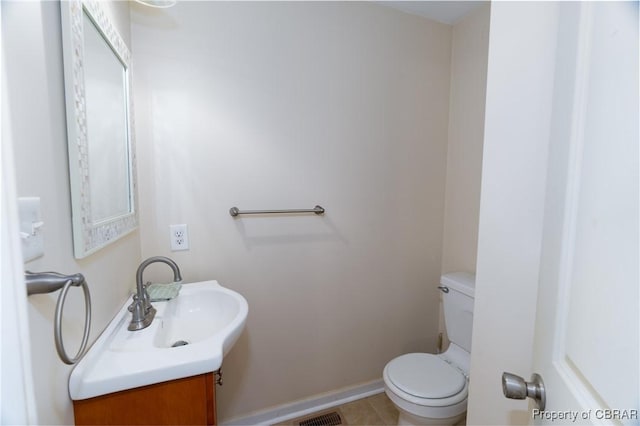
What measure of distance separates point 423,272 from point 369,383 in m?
0.78

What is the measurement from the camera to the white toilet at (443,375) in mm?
1214

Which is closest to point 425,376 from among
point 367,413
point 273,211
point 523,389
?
point 367,413

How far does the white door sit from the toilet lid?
2.78 feet

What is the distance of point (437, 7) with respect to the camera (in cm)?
164

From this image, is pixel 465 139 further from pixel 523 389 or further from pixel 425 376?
pixel 523 389

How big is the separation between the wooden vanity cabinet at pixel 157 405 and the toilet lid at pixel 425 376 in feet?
2.93

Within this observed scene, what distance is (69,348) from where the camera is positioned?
638mm

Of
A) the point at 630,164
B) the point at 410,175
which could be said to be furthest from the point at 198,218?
the point at 630,164

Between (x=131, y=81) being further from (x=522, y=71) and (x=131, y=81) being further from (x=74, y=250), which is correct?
(x=522, y=71)

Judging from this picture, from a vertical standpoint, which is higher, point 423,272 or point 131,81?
point 131,81

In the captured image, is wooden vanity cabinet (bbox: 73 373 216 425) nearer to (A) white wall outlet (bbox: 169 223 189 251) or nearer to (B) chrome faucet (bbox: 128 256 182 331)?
(B) chrome faucet (bbox: 128 256 182 331)

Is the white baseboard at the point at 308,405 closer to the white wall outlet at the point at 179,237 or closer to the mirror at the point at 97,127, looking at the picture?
the white wall outlet at the point at 179,237

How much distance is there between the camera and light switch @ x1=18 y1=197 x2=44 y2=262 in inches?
18.5

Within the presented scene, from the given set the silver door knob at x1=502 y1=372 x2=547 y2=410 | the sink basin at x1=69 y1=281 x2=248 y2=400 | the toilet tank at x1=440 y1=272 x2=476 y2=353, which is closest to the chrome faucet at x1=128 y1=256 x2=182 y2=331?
the sink basin at x1=69 y1=281 x2=248 y2=400
